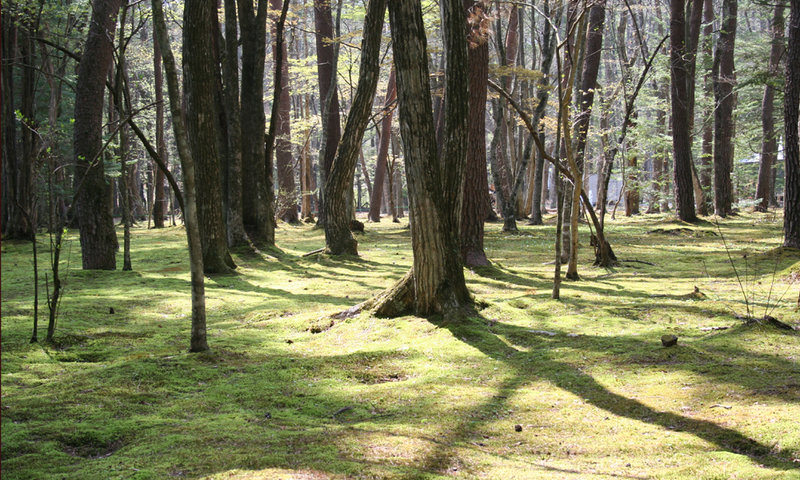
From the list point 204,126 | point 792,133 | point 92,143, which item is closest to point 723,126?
point 792,133

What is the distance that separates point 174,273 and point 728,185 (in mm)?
18894

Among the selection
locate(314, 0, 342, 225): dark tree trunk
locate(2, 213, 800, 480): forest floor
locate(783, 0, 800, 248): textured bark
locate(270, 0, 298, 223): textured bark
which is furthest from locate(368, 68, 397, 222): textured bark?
locate(2, 213, 800, 480): forest floor

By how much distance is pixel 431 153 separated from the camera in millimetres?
5715

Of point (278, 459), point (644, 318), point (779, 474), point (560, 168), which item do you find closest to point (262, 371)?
point (278, 459)

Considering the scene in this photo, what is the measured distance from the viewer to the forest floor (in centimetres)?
299

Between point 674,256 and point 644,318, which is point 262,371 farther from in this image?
point 674,256

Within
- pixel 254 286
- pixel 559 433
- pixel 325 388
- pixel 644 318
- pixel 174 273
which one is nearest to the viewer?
pixel 559 433

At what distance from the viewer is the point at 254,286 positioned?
9016mm

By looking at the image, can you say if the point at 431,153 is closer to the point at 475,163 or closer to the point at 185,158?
the point at 185,158

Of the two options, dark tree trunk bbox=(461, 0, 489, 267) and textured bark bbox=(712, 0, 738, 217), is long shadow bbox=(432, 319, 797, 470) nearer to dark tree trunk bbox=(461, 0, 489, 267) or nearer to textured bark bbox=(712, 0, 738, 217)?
dark tree trunk bbox=(461, 0, 489, 267)

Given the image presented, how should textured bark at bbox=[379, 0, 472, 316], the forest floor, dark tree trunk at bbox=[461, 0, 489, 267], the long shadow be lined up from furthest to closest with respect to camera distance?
dark tree trunk at bbox=[461, 0, 489, 267] → textured bark at bbox=[379, 0, 472, 316] → the long shadow → the forest floor

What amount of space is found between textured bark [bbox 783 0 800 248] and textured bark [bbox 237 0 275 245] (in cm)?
938

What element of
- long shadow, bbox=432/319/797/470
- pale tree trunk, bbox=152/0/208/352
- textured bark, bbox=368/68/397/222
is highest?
textured bark, bbox=368/68/397/222

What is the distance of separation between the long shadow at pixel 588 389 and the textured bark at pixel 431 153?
42 centimetres
